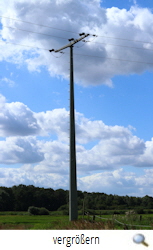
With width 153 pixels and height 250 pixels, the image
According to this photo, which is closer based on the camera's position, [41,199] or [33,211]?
[33,211]

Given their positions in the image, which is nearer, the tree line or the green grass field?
the green grass field

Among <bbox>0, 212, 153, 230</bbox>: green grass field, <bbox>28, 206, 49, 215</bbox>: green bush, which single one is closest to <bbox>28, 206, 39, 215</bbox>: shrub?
<bbox>28, 206, 49, 215</bbox>: green bush

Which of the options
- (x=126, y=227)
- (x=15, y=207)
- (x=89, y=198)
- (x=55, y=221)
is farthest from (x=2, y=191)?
(x=126, y=227)

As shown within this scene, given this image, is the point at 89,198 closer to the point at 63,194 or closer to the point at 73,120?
the point at 63,194

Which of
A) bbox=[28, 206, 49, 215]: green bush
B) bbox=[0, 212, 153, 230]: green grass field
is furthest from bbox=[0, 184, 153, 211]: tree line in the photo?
bbox=[0, 212, 153, 230]: green grass field

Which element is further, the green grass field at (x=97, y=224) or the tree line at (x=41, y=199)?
the tree line at (x=41, y=199)

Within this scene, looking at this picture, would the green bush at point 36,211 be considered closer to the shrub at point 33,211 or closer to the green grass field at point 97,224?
the shrub at point 33,211

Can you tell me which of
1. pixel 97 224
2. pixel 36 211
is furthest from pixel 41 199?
pixel 97 224

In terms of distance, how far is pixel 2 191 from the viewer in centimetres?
3191

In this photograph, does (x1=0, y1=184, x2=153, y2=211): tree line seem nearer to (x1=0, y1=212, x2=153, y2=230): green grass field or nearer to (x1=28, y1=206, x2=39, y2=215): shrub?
(x1=28, y1=206, x2=39, y2=215): shrub

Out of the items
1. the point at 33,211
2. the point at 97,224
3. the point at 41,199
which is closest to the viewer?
the point at 97,224

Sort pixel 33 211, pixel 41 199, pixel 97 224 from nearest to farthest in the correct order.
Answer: pixel 97 224, pixel 33 211, pixel 41 199

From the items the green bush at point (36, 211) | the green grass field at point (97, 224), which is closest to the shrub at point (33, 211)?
the green bush at point (36, 211)

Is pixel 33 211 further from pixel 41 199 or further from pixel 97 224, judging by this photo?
pixel 97 224
